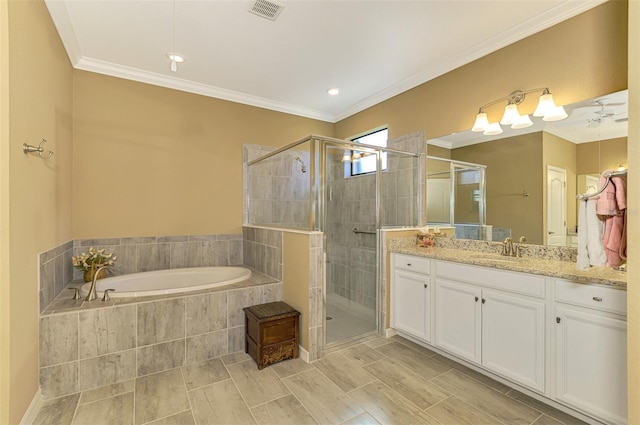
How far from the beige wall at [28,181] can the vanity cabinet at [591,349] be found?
3030mm

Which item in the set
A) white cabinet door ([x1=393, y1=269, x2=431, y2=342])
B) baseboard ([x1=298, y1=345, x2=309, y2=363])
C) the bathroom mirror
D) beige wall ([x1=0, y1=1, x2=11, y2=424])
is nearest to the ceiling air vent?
beige wall ([x1=0, y1=1, x2=11, y2=424])

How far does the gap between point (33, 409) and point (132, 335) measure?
1.99ft

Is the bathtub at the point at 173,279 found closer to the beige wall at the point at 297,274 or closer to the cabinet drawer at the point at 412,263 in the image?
the beige wall at the point at 297,274

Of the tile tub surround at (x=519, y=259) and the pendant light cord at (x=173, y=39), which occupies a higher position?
the pendant light cord at (x=173, y=39)

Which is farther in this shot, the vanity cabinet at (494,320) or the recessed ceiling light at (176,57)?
the recessed ceiling light at (176,57)

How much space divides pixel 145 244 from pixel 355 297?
8.13ft

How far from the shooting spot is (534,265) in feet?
6.51

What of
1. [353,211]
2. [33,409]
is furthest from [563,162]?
[33,409]

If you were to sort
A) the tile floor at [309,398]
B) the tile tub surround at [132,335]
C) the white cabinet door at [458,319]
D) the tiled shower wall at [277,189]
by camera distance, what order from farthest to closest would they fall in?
1. the tiled shower wall at [277,189]
2. the white cabinet door at [458,319]
3. the tile tub surround at [132,335]
4. the tile floor at [309,398]

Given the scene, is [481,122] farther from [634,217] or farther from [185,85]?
[185,85]

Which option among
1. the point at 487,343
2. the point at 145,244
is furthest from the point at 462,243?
the point at 145,244

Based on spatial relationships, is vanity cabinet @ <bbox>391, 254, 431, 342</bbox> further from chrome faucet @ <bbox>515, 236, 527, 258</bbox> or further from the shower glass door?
chrome faucet @ <bbox>515, 236, 527, 258</bbox>

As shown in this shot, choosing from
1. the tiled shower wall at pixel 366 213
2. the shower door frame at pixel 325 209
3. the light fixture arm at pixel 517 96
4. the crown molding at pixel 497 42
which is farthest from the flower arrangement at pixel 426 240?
the crown molding at pixel 497 42

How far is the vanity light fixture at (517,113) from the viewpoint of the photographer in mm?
2139
